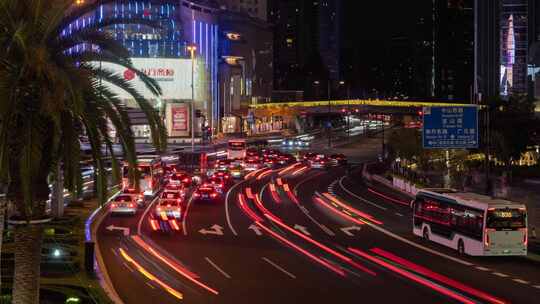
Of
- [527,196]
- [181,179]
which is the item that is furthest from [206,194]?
[527,196]

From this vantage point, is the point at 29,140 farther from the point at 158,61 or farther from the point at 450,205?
the point at 158,61

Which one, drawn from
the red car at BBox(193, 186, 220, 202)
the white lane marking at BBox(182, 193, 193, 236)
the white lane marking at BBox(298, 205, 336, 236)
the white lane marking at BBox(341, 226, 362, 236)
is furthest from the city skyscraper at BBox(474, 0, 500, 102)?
the white lane marking at BBox(341, 226, 362, 236)

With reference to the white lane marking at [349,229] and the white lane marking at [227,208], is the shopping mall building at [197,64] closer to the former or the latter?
the white lane marking at [227,208]

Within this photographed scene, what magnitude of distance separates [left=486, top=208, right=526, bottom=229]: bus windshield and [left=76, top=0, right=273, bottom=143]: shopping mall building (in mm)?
63612

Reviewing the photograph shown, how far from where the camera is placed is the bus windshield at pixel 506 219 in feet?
89.9

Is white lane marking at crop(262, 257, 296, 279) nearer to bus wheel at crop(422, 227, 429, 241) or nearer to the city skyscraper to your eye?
bus wheel at crop(422, 227, 429, 241)

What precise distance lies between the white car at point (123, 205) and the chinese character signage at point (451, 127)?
18.0 m

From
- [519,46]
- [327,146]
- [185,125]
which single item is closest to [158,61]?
[185,125]

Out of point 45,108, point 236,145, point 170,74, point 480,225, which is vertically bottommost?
point 480,225

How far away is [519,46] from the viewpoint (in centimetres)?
12444

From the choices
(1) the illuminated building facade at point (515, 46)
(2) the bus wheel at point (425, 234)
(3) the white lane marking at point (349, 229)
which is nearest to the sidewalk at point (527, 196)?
(2) the bus wheel at point (425, 234)

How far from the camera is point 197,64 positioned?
123125mm

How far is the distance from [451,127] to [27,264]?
35624mm

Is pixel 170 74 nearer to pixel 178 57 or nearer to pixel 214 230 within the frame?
pixel 178 57
